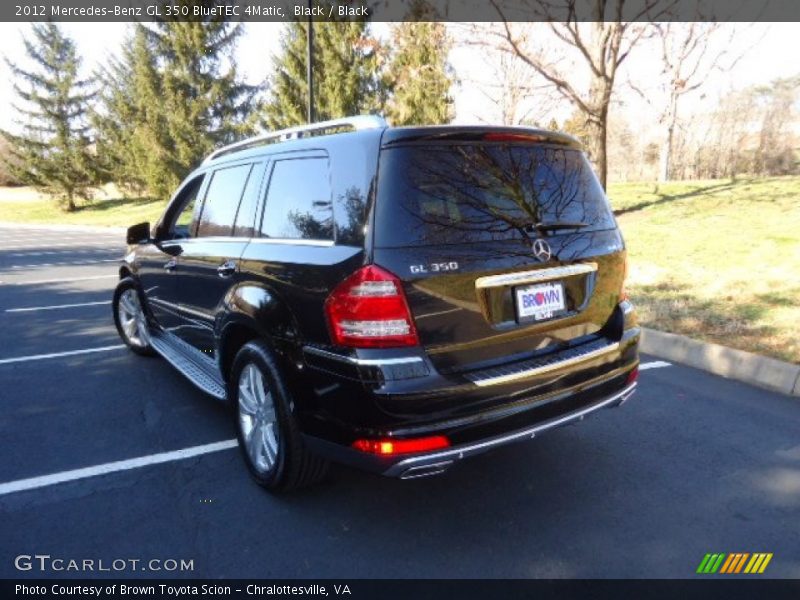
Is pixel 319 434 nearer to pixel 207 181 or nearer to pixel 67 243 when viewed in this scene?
pixel 207 181

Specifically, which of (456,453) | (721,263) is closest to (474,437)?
(456,453)

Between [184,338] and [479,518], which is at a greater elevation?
[184,338]

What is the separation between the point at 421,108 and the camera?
24844 millimetres

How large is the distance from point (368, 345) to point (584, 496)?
1.54 m

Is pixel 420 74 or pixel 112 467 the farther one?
pixel 420 74

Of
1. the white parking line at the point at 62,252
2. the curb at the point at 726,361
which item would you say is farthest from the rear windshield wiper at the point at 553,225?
the white parking line at the point at 62,252

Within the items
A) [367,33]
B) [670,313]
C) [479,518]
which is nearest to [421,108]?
[367,33]

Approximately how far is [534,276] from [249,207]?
1.77m

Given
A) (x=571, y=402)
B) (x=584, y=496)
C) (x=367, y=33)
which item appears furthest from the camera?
(x=367, y=33)

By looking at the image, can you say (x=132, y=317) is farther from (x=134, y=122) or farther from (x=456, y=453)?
(x=134, y=122)

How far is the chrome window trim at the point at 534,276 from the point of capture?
2436 millimetres

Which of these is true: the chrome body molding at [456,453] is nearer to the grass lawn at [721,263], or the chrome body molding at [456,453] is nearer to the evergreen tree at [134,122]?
the grass lawn at [721,263]

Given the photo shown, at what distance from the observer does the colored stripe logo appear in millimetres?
2344

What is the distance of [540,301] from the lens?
2.60 m
